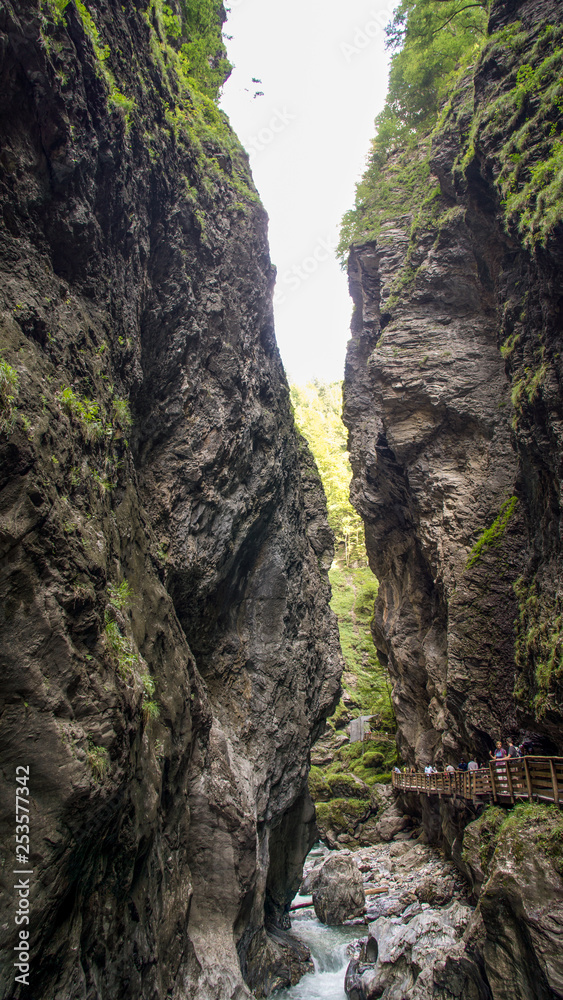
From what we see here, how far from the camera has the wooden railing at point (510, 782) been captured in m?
10.0

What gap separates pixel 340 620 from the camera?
137ft

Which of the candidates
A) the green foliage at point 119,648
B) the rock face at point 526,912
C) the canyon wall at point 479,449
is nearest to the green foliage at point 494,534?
the canyon wall at point 479,449

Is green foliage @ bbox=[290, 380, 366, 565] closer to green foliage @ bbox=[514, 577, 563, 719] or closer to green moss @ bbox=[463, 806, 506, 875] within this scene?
green foliage @ bbox=[514, 577, 563, 719]

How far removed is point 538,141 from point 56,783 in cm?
1578

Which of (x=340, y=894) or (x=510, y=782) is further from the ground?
(x=510, y=782)

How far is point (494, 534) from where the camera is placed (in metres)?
15.8

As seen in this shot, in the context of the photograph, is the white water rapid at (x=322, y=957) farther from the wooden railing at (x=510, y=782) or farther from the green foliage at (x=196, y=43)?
the green foliage at (x=196, y=43)

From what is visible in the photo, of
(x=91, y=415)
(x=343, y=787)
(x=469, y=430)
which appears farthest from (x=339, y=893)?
(x=91, y=415)

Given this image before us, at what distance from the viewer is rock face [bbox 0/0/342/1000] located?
5219 mm

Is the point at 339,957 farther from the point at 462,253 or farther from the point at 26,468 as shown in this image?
the point at 462,253

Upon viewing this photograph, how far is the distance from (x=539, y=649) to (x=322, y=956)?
408 inches

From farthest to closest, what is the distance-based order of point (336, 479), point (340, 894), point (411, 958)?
1. point (336, 479)
2. point (340, 894)
3. point (411, 958)

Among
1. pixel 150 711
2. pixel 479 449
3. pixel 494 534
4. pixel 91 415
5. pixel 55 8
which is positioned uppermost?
pixel 479 449

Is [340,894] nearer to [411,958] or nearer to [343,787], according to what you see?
[411,958]
